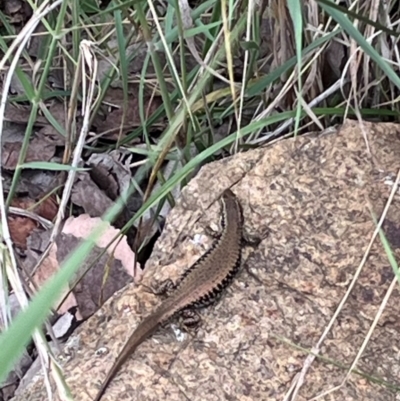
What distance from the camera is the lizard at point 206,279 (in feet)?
7.27

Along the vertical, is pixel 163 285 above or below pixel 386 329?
above

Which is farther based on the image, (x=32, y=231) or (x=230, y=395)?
(x=32, y=231)

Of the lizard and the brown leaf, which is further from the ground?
the lizard

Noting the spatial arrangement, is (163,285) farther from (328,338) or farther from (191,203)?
(328,338)

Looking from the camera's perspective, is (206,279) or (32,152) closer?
(206,279)

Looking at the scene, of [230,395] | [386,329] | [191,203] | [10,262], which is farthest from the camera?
[191,203]

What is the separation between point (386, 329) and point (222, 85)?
5.09 ft

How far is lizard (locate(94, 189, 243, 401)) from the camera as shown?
2.22 meters

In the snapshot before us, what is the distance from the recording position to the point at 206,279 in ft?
7.78

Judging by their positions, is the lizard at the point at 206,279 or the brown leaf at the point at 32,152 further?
the brown leaf at the point at 32,152

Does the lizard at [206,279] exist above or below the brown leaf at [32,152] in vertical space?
above

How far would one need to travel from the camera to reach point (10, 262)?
1.88 m

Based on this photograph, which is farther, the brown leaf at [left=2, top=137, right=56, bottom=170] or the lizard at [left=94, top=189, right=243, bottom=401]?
the brown leaf at [left=2, top=137, right=56, bottom=170]

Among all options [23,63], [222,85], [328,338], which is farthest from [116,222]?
[328,338]
